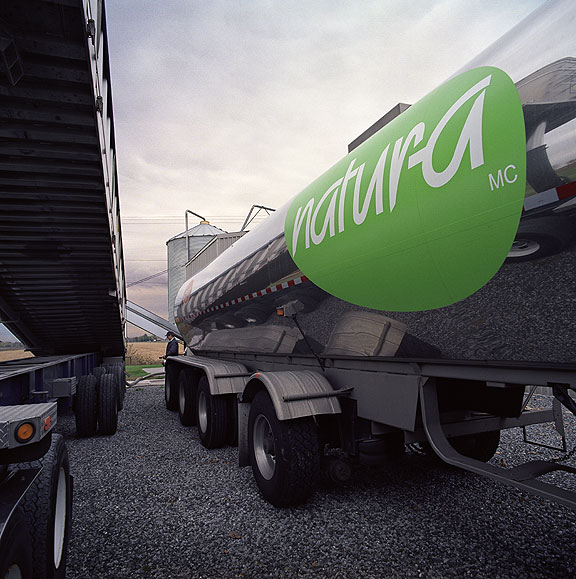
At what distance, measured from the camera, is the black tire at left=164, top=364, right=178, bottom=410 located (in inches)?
317

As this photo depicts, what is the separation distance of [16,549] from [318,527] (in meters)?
2.13

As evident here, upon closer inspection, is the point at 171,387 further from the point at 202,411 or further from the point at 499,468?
the point at 499,468

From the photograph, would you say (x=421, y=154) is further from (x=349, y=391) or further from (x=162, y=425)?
(x=162, y=425)

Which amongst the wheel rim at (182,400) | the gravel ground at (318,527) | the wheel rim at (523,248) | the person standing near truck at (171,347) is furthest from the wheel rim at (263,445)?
the person standing near truck at (171,347)

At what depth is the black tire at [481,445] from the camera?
3951 mm

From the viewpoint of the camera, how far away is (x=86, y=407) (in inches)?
236

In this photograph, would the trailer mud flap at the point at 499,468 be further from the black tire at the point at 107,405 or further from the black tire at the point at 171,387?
the black tire at the point at 171,387

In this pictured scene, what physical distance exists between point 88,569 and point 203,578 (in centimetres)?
76

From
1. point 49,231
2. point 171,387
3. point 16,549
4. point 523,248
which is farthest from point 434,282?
point 171,387

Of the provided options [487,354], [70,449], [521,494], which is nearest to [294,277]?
[487,354]

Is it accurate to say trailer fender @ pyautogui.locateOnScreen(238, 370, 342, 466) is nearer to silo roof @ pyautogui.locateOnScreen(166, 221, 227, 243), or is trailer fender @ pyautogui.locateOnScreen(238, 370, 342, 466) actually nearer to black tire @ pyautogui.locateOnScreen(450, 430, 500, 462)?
black tire @ pyautogui.locateOnScreen(450, 430, 500, 462)

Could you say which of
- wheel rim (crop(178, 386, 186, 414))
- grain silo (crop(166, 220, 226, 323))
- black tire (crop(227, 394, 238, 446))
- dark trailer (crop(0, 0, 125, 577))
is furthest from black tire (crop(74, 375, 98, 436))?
grain silo (crop(166, 220, 226, 323))

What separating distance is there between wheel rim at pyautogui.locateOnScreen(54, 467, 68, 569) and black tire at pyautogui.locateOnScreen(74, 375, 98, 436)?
372 cm

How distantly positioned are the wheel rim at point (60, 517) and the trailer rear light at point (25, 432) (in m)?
0.73
